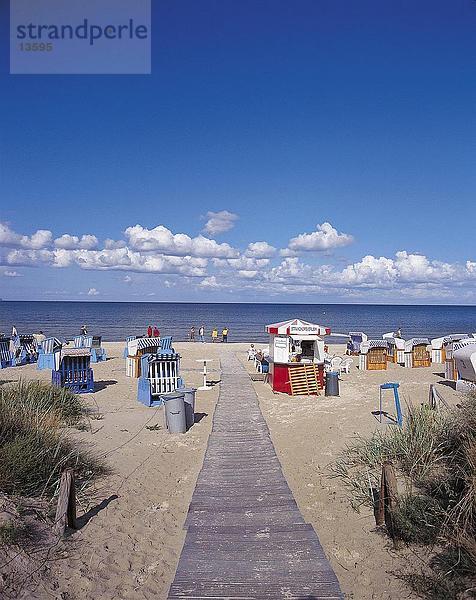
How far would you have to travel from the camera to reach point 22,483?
6.33 meters

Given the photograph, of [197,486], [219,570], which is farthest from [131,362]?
[219,570]

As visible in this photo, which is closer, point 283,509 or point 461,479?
point 461,479

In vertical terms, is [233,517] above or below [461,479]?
below

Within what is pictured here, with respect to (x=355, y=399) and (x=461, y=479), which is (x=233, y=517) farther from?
(x=355, y=399)

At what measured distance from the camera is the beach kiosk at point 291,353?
16656 mm

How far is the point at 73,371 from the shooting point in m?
16.3

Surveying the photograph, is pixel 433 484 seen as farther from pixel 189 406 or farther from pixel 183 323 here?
pixel 183 323

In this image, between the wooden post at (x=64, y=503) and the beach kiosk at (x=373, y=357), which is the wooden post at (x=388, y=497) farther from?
the beach kiosk at (x=373, y=357)

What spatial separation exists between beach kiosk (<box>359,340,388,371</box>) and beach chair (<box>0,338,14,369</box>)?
16390 mm

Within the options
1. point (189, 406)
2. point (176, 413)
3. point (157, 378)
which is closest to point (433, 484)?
point (176, 413)

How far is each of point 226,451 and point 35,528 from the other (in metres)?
4.19

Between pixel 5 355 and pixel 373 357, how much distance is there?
17.1m

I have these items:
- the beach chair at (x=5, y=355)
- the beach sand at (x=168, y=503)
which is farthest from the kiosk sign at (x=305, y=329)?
the beach chair at (x=5, y=355)

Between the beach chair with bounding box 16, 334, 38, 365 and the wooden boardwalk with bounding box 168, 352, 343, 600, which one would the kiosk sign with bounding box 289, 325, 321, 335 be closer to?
A: the wooden boardwalk with bounding box 168, 352, 343, 600
